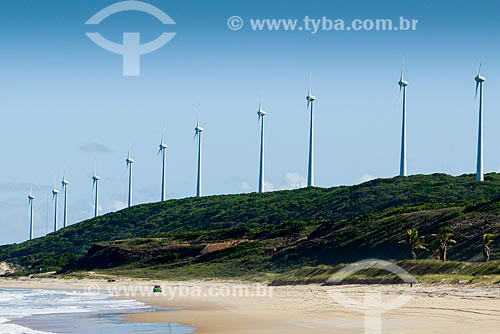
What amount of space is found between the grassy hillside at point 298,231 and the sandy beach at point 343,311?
22.9 metres

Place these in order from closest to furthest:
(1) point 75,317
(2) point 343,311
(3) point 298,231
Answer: (2) point 343,311 → (1) point 75,317 → (3) point 298,231

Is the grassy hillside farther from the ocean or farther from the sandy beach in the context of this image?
the ocean

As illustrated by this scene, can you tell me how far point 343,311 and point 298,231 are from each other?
80.4 metres

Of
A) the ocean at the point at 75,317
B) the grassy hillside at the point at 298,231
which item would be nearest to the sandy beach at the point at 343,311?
the ocean at the point at 75,317

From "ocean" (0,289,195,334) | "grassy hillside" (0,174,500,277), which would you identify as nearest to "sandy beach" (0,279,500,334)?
"ocean" (0,289,195,334)

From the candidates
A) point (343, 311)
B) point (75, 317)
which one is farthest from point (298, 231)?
point (343, 311)

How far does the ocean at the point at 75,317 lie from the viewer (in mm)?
41844

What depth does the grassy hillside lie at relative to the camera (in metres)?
97.1

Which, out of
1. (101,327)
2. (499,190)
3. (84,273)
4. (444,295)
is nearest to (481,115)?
(499,190)

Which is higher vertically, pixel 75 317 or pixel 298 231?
pixel 298 231

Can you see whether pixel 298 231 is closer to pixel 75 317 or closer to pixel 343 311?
pixel 75 317

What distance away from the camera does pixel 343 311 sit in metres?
45.5

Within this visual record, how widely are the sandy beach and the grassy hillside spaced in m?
22.9

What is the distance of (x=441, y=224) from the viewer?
95.2 m
